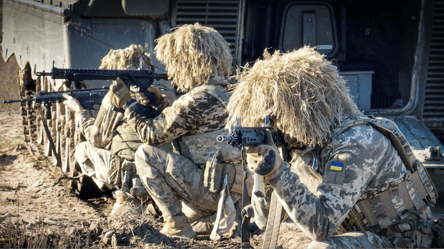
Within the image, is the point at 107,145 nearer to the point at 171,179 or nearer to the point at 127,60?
the point at 127,60

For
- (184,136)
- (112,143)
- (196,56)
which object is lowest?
(112,143)

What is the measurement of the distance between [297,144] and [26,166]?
18.5 feet

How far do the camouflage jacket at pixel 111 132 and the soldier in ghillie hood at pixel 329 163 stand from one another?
2322mm

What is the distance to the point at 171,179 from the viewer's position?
19.0 feet

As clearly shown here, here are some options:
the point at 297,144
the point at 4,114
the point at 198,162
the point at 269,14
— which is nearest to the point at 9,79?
the point at 4,114

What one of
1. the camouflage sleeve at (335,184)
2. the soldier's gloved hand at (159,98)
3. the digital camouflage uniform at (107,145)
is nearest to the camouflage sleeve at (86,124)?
the digital camouflage uniform at (107,145)

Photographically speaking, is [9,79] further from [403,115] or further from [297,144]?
[297,144]

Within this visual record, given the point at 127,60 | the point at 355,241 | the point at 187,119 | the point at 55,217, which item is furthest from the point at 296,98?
the point at 127,60

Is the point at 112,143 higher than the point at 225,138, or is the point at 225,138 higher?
the point at 225,138

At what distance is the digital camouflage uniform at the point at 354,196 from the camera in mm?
3750

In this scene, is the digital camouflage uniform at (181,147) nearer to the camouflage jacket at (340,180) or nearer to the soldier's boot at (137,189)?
the soldier's boot at (137,189)

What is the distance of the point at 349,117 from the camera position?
Answer: 4117 mm

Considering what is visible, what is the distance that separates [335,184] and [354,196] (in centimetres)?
13

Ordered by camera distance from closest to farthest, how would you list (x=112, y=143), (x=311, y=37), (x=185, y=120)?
1. (x=185, y=120)
2. (x=112, y=143)
3. (x=311, y=37)
